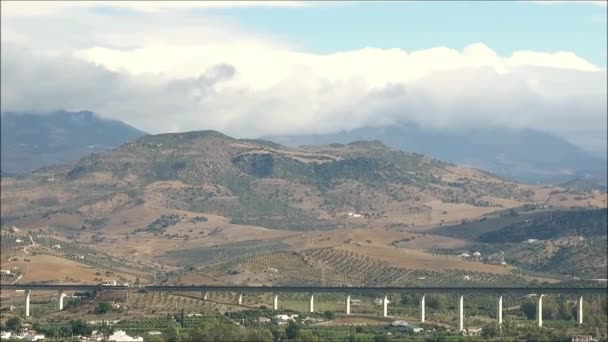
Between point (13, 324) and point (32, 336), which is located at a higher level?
point (13, 324)

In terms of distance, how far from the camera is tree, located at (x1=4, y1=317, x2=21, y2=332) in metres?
159

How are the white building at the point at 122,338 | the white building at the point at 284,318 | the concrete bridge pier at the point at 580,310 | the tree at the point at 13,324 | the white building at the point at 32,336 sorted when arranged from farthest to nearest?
the concrete bridge pier at the point at 580,310 → the white building at the point at 284,318 → the tree at the point at 13,324 → the white building at the point at 32,336 → the white building at the point at 122,338

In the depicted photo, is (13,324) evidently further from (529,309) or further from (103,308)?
(529,309)

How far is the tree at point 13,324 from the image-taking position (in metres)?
159

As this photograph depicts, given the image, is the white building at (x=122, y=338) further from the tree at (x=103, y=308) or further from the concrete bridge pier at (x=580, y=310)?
the concrete bridge pier at (x=580, y=310)

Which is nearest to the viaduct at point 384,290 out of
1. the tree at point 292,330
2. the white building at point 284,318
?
the white building at point 284,318

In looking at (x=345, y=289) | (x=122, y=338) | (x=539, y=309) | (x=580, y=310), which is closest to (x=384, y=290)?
(x=345, y=289)

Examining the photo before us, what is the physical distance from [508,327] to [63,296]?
63.0m

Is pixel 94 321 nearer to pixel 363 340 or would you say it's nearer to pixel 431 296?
pixel 363 340

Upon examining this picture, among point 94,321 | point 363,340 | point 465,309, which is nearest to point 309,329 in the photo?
point 363,340

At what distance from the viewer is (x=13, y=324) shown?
534 ft

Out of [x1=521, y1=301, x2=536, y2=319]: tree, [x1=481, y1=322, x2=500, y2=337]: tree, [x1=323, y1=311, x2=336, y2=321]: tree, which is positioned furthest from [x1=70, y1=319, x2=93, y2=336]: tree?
[x1=521, y1=301, x2=536, y2=319]: tree

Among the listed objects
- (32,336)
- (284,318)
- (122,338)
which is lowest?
(32,336)

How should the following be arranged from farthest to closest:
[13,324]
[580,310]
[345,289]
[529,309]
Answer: [529,309], [345,289], [580,310], [13,324]
